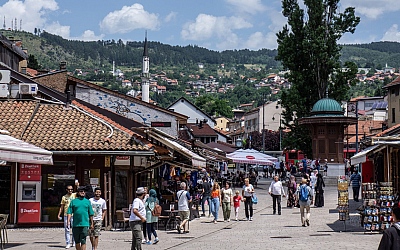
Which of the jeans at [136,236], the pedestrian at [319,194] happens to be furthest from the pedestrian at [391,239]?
the pedestrian at [319,194]

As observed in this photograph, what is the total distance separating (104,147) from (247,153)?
22.4m

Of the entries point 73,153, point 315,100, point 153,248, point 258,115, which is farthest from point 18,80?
point 258,115

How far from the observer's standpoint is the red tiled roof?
969 inches

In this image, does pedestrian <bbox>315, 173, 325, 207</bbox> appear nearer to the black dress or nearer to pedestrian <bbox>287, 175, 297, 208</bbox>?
the black dress

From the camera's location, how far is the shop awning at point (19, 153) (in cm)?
1645

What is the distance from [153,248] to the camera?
19.0 meters

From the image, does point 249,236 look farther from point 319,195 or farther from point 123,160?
point 319,195

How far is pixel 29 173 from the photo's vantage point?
80.8 feet

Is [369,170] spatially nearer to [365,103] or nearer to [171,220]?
[171,220]

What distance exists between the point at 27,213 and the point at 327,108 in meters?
31.6

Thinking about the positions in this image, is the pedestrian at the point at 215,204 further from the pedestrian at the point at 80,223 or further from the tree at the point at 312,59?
the tree at the point at 312,59

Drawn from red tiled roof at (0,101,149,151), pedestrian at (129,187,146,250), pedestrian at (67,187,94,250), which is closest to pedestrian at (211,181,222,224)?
red tiled roof at (0,101,149,151)

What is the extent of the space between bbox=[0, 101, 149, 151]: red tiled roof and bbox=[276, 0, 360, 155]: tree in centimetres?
3123

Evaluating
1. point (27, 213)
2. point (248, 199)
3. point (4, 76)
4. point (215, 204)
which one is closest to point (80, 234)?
point (27, 213)
